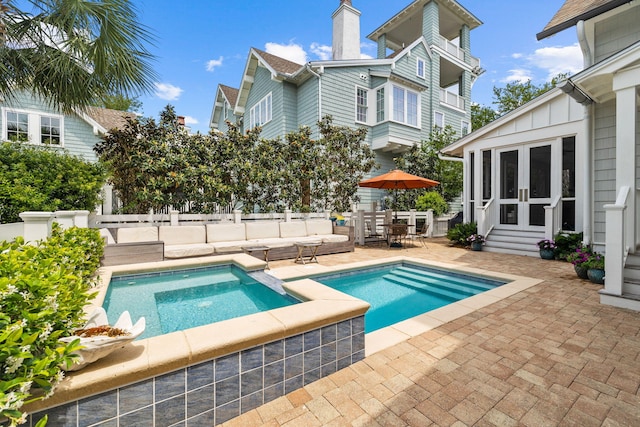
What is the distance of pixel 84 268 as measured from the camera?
4.07m

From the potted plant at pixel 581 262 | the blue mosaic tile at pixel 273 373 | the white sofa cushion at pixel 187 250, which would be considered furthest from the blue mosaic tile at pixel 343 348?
the potted plant at pixel 581 262

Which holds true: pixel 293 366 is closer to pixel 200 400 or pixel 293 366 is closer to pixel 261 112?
pixel 200 400

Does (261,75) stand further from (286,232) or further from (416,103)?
(286,232)

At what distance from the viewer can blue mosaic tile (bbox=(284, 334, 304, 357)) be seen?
2.26m

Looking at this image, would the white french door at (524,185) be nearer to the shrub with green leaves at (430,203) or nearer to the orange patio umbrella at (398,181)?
the orange patio umbrella at (398,181)

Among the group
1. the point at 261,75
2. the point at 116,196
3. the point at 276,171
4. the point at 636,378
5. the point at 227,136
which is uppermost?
the point at 261,75

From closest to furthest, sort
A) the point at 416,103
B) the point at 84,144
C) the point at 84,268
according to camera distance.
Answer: the point at 84,268 < the point at 84,144 < the point at 416,103

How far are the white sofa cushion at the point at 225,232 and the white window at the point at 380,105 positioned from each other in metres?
8.27

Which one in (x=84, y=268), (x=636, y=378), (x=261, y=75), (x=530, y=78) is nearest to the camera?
(x=636, y=378)

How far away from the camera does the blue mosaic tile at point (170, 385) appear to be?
1.78 m

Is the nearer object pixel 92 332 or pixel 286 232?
pixel 92 332

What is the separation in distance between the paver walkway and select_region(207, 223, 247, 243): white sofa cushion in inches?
226

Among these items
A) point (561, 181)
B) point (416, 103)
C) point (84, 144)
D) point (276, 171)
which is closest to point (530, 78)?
point (416, 103)

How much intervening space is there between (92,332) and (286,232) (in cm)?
680
